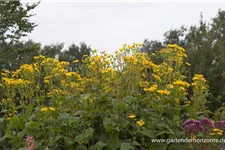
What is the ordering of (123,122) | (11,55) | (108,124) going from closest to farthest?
(108,124), (123,122), (11,55)

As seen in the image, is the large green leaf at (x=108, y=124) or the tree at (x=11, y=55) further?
the tree at (x=11, y=55)

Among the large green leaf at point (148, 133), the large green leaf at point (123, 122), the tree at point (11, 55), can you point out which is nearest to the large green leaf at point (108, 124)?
the large green leaf at point (123, 122)

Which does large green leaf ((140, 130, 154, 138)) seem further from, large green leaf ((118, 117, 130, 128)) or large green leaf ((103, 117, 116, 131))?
large green leaf ((103, 117, 116, 131))

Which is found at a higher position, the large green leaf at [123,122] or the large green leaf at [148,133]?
the large green leaf at [123,122]

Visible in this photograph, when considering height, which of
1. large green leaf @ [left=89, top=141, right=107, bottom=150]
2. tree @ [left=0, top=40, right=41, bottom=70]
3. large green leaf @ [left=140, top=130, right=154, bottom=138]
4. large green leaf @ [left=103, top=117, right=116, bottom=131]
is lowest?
large green leaf @ [left=89, top=141, right=107, bottom=150]

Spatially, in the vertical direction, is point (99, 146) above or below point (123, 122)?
below

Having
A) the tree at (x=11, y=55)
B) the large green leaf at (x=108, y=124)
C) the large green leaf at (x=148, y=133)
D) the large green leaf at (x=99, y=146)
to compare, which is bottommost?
the large green leaf at (x=99, y=146)

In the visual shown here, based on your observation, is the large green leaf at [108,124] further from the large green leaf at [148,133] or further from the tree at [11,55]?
the tree at [11,55]

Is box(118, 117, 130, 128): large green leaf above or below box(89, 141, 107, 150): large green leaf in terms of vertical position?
above

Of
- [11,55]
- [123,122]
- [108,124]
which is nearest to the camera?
[108,124]

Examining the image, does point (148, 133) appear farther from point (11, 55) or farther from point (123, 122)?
point (11, 55)

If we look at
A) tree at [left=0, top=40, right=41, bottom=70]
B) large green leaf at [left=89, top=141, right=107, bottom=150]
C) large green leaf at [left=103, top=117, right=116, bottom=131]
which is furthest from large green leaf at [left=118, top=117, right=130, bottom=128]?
tree at [left=0, top=40, right=41, bottom=70]

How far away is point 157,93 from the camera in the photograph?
4.73 meters

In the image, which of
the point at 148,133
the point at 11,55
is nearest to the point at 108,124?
the point at 148,133
